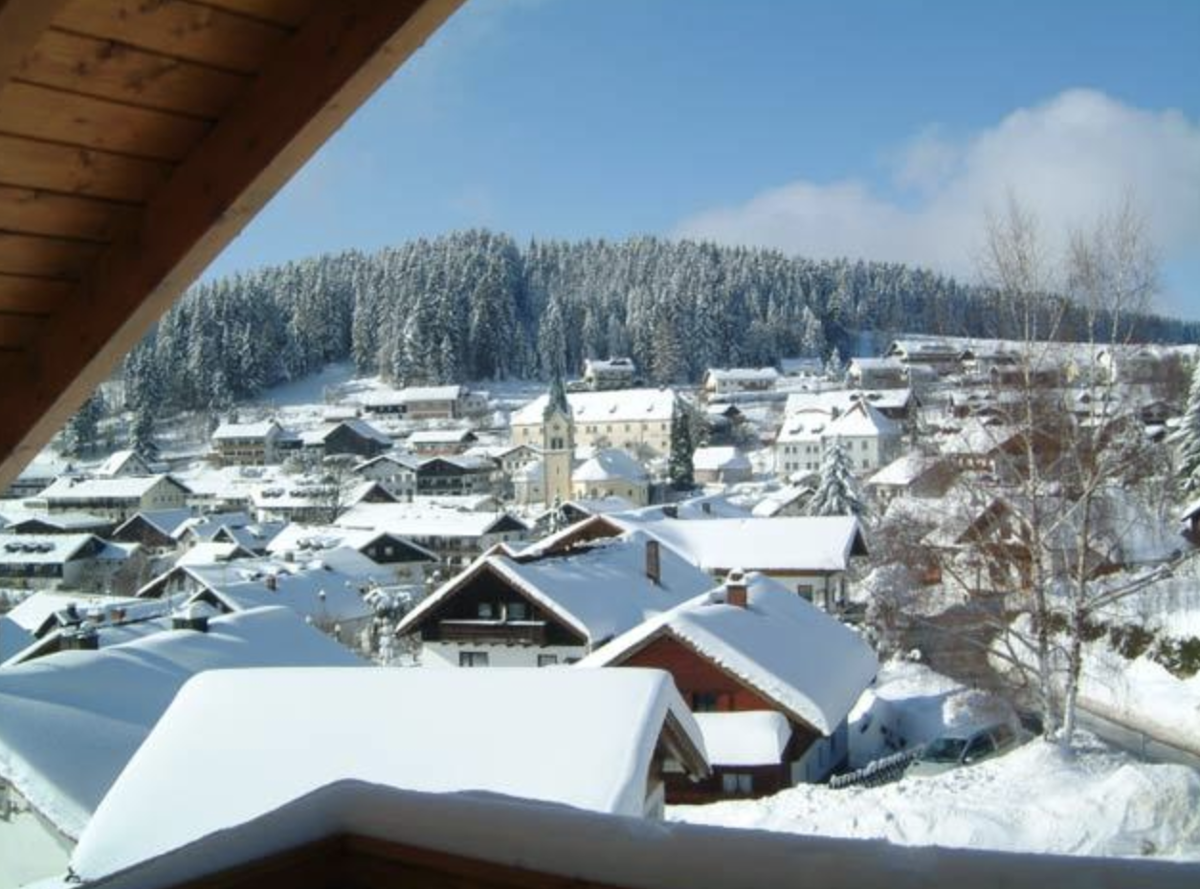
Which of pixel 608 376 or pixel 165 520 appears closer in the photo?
pixel 165 520

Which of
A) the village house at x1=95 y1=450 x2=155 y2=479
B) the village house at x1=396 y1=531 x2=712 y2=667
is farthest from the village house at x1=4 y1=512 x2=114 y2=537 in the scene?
the village house at x1=396 y1=531 x2=712 y2=667

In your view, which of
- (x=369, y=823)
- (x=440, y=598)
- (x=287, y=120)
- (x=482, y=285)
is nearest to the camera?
(x=369, y=823)

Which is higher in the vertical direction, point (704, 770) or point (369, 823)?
point (369, 823)

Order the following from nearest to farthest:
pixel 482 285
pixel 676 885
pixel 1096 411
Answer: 1. pixel 676 885
2. pixel 1096 411
3. pixel 482 285

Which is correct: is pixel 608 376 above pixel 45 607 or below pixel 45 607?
above

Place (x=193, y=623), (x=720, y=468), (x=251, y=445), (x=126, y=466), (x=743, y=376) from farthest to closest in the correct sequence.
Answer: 1. (x=743, y=376)
2. (x=251, y=445)
3. (x=126, y=466)
4. (x=720, y=468)
5. (x=193, y=623)

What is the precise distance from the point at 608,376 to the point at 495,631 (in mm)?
68071

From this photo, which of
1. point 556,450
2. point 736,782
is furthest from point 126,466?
point 736,782

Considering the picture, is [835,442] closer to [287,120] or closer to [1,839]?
[1,839]

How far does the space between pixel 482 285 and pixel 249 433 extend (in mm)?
31850

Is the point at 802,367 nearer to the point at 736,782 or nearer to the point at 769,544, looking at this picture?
the point at 769,544

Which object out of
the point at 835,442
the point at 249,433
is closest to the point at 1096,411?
the point at 835,442

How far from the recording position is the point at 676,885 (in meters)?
1.30

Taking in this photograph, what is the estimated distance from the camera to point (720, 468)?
57.2m
